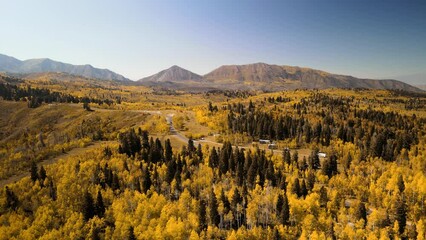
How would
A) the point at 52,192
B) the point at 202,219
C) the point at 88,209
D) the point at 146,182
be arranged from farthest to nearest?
the point at 146,182 < the point at 52,192 < the point at 88,209 < the point at 202,219

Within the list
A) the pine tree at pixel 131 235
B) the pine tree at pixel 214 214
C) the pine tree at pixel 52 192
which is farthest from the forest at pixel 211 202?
the pine tree at pixel 131 235

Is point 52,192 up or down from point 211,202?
down

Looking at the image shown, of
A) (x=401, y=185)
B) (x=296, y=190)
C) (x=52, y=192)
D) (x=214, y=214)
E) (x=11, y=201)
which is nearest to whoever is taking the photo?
(x=214, y=214)

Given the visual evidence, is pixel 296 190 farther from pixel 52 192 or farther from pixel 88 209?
pixel 52 192

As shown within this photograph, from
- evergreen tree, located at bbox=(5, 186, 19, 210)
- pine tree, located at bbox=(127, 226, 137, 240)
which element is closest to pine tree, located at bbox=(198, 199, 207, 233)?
pine tree, located at bbox=(127, 226, 137, 240)

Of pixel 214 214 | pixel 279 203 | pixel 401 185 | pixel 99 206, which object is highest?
pixel 401 185

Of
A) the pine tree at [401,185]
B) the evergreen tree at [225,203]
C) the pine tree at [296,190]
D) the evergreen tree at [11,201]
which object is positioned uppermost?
the pine tree at [401,185]

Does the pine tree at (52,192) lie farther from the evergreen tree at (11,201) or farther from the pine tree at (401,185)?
the pine tree at (401,185)

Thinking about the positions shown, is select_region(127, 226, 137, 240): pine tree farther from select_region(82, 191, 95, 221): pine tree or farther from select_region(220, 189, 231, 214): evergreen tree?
select_region(220, 189, 231, 214): evergreen tree

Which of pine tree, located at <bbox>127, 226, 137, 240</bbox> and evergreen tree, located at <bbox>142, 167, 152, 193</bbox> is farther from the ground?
evergreen tree, located at <bbox>142, 167, 152, 193</bbox>

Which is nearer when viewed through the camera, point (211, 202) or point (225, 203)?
point (211, 202)

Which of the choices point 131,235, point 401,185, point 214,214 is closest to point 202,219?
point 214,214
